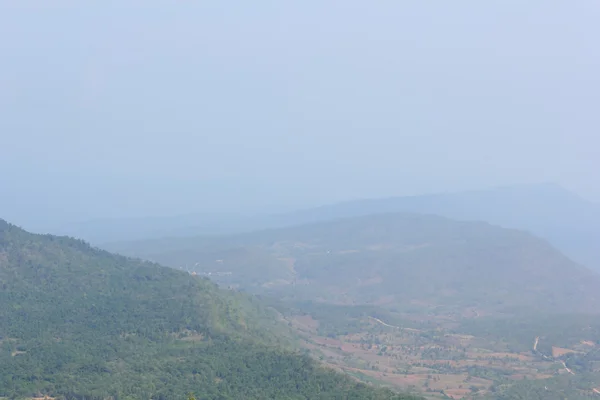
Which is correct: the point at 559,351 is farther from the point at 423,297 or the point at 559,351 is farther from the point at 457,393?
the point at 423,297

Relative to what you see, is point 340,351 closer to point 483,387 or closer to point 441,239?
point 483,387

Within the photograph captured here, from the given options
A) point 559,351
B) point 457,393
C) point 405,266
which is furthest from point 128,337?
point 405,266

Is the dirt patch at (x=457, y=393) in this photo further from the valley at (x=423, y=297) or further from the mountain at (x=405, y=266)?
the mountain at (x=405, y=266)

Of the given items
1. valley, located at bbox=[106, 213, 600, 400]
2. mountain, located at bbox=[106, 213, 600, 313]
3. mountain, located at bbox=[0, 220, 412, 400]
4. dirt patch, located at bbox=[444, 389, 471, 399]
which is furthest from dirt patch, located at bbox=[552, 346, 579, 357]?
mountain, located at bbox=[106, 213, 600, 313]

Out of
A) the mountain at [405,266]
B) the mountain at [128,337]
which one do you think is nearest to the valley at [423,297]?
the mountain at [405,266]

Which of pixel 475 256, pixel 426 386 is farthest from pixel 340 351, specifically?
pixel 475 256

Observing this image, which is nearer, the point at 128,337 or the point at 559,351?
the point at 128,337
